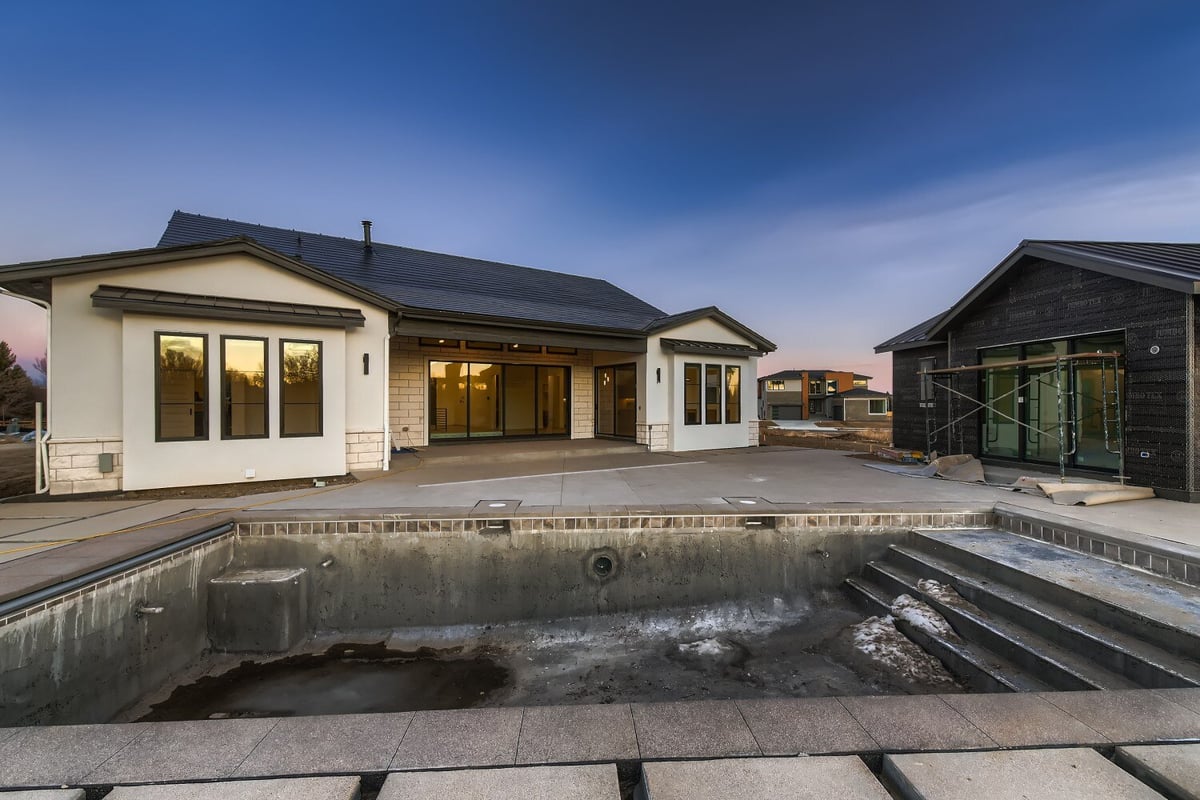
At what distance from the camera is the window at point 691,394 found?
1095 centimetres

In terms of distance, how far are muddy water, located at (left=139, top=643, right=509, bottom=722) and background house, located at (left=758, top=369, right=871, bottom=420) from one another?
3520 cm

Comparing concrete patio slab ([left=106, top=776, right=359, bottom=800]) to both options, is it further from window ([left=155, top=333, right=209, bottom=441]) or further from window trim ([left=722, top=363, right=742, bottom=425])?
window trim ([left=722, top=363, right=742, bottom=425])

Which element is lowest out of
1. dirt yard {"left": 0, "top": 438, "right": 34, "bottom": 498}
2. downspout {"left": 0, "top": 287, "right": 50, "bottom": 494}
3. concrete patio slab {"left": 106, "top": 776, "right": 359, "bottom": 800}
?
concrete patio slab {"left": 106, "top": 776, "right": 359, "bottom": 800}

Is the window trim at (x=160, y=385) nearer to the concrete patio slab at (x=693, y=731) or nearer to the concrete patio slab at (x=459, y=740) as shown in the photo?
the concrete patio slab at (x=459, y=740)

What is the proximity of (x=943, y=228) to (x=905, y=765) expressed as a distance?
61.0 ft

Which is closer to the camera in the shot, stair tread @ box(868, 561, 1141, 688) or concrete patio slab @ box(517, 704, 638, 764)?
concrete patio slab @ box(517, 704, 638, 764)

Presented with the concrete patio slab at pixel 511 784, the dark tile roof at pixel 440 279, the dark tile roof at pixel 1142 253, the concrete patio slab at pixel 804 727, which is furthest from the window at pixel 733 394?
the concrete patio slab at pixel 511 784

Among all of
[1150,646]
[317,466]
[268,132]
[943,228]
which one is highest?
[268,132]

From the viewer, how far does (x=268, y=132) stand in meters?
12.5

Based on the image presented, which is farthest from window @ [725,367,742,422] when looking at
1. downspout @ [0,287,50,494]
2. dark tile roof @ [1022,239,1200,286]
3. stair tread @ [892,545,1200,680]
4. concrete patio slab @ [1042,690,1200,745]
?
downspout @ [0,287,50,494]

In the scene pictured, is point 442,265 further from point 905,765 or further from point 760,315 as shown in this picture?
point 760,315

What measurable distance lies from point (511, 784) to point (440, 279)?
37.4ft

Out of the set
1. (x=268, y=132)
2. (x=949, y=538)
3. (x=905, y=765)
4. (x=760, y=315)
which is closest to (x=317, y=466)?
(x=905, y=765)

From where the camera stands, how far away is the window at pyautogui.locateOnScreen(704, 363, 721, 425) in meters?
11.3
